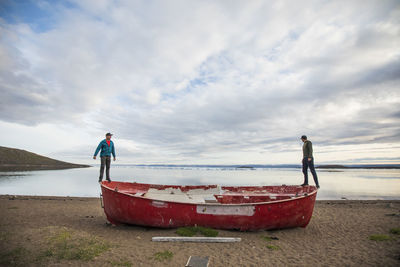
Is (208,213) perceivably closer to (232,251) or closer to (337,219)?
(232,251)

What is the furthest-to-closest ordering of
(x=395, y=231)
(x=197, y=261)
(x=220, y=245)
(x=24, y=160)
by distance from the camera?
1. (x=24, y=160)
2. (x=395, y=231)
3. (x=220, y=245)
4. (x=197, y=261)

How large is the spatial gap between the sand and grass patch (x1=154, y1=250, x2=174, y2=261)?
0.07 meters

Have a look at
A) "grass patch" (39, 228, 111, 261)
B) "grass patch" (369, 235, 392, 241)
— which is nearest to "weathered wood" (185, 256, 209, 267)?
"grass patch" (39, 228, 111, 261)

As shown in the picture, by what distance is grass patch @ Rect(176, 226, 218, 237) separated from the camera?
732cm

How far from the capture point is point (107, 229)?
322 inches

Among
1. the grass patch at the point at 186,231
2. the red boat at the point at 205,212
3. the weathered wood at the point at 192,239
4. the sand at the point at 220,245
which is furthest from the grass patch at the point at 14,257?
the grass patch at the point at 186,231

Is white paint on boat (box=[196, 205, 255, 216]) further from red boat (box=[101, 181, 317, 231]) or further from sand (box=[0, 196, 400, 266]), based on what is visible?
sand (box=[0, 196, 400, 266])

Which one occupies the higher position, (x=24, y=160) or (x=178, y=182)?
(x=24, y=160)

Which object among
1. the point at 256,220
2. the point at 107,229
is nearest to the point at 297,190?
the point at 256,220

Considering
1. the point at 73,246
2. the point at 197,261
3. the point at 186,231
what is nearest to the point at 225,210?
the point at 186,231

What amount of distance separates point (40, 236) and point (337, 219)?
1188 centimetres

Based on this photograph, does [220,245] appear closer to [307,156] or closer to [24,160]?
[307,156]

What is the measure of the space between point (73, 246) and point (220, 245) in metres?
4.06

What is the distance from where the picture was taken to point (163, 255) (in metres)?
5.70
